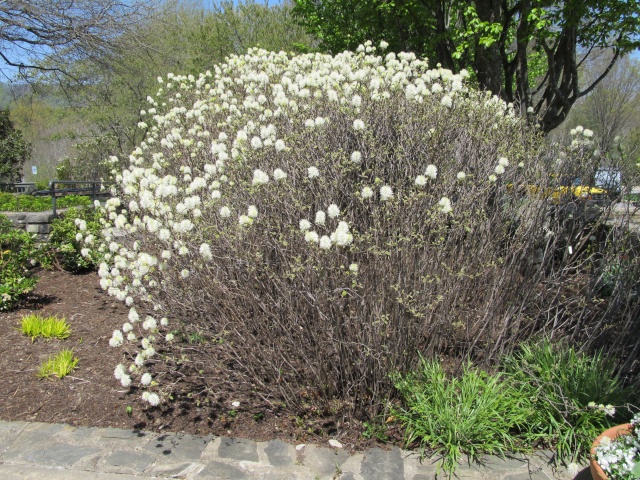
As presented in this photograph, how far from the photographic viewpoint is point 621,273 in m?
3.34

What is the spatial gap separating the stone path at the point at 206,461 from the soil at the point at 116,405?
0.10 meters

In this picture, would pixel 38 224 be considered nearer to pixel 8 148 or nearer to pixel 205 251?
pixel 205 251

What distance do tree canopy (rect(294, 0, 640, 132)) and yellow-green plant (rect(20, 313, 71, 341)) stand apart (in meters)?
5.95

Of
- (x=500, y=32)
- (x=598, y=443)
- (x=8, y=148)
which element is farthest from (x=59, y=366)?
(x=8, y=148)

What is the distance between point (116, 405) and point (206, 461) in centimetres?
94

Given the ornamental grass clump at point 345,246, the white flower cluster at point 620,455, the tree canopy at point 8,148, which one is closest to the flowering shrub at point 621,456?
the white flower cluster at point 620,455

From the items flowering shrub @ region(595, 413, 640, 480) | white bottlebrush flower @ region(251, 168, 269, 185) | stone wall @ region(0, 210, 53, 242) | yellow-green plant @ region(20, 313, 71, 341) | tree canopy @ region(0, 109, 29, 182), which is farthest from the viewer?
tree canopy @ region(0, 109, 29, 182)

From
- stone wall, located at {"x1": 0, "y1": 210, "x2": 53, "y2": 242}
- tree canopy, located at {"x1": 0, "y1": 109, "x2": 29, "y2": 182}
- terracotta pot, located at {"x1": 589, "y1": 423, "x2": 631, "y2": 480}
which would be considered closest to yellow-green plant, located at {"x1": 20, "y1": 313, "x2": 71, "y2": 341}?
stone wall, located at {"x1": 0, "y1": 210, "x2": 53, "y2": 242}

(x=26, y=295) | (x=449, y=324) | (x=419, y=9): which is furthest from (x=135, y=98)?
(x=449, y=324)

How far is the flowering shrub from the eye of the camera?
2150 mm

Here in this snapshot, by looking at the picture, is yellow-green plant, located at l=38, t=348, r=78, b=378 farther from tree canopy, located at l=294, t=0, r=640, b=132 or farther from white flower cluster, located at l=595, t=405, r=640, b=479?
tree canopy, located at l=294, t=0, r=640, b=132

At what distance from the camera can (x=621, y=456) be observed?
2227mm

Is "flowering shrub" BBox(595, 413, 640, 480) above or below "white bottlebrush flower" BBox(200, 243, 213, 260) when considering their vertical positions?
below

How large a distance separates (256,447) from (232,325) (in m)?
0.77
